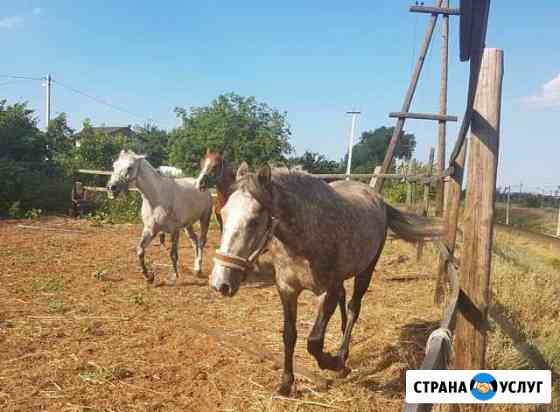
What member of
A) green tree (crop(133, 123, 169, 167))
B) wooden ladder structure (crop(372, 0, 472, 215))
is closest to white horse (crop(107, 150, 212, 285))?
wooden ladder structure (crop(372, 0, 472, 215))

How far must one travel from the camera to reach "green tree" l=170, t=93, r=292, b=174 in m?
26.9

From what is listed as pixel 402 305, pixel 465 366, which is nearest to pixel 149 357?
pixel 465 366

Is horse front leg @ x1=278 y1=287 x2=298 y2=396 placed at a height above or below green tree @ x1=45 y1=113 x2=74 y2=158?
below

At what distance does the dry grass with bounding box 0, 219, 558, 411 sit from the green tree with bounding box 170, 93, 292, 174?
19.6 meters

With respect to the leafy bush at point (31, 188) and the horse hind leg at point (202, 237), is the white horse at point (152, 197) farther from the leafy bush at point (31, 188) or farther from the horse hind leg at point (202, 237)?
the leafy bush at point (31, 188)

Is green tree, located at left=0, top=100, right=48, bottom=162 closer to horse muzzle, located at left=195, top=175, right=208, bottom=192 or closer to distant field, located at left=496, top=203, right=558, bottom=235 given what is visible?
horse muzzle, located at left=195, top=175, right=208, bottom=192

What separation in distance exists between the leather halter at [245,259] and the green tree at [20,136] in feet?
52.9

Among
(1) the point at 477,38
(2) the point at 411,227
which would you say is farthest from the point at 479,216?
(2) the point at 411,227

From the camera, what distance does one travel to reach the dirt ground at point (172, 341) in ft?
10.9

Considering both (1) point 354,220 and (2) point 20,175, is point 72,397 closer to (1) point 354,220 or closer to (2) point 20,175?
(1) point 354,220

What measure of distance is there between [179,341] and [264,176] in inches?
107

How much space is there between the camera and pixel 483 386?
6.47 feet

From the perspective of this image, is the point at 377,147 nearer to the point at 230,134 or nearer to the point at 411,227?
the point at 230,134

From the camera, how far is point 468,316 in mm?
2570
